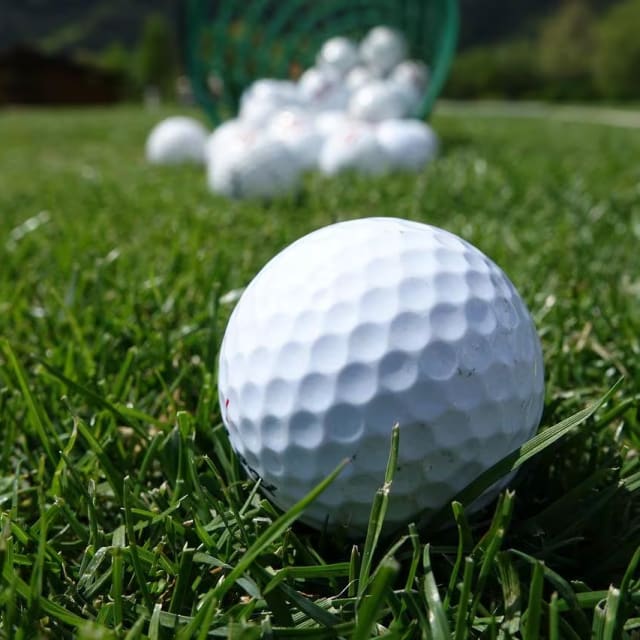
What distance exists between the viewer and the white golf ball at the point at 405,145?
451 centimetres

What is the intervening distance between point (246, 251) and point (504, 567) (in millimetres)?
1779

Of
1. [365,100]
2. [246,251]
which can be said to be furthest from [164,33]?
[246,251]

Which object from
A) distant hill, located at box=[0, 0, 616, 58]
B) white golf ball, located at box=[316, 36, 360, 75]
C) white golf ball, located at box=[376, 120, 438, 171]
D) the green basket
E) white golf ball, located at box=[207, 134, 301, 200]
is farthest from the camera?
distant hill, located at box=[0, 0, 616, 58]

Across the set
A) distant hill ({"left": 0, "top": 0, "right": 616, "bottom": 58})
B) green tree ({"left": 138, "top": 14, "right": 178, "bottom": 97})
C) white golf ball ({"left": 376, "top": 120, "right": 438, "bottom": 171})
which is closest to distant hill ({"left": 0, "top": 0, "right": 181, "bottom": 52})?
distant hill ({"left": 0, "top": 0, "right": 616, "bottom": 58})

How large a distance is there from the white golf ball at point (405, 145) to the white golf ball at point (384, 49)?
2.96m

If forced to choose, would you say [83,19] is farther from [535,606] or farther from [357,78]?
[535,606]

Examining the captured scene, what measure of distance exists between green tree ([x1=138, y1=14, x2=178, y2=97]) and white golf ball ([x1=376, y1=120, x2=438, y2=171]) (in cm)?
3851

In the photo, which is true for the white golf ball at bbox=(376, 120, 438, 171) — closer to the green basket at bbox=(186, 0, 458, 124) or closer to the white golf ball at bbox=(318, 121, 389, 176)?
the white golf ball at bbox=(318, 121, 389, 176)

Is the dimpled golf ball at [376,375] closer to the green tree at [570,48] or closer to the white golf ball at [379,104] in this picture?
the white golf ball at [379,104]

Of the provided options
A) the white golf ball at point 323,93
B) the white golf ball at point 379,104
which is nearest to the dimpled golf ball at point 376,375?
the white golf ball at point 379,104

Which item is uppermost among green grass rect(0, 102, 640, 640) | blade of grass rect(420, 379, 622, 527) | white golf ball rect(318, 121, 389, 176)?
blade of grass rect(420, 379, 622, 527)

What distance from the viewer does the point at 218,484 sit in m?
1.31

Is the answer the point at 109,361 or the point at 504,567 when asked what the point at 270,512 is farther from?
the point at 109,361

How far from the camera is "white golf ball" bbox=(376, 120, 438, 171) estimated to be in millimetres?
4508
